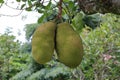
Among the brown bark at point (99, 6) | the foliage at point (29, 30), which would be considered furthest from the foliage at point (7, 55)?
the brown bark at point (99, 6)

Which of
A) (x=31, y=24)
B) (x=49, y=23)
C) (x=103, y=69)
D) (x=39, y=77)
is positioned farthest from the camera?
(x=31, y=24)

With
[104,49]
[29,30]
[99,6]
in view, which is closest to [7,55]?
[29,30]

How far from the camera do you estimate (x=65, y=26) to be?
137 cm

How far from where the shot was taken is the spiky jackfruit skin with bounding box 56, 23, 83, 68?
128 cm

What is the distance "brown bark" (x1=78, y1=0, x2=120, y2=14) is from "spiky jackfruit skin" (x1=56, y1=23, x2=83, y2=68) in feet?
0.48

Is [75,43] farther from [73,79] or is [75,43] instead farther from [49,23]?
[73,79]

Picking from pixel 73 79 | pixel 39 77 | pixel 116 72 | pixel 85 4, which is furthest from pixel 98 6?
pixel 39 77

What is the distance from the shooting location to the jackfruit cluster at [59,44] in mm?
1286

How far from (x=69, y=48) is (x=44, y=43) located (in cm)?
10

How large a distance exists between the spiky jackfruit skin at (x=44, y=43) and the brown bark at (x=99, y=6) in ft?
0.52

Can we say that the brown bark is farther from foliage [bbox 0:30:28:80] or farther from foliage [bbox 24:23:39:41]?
foliage [bbox 24:23:39:41]

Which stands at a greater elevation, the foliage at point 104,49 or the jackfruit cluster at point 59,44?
the jackfruit cluster at point 59,44

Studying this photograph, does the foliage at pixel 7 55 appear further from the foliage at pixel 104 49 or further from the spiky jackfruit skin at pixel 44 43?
the spiky jackfruit skin at pixel 44 43

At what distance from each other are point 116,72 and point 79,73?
1.43ft
